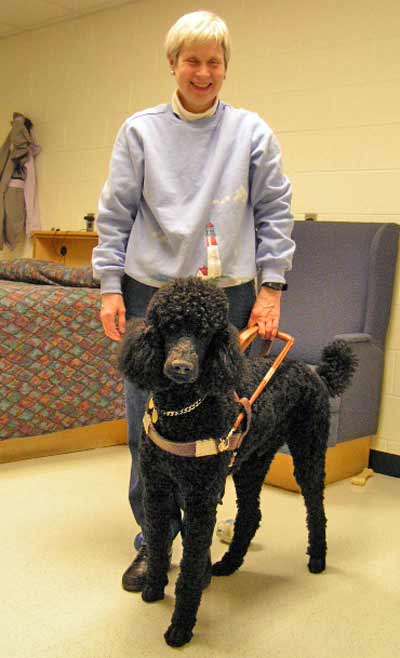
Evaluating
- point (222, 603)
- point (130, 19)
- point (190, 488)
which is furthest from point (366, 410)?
point (130, 19)

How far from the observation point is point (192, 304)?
1.44 m

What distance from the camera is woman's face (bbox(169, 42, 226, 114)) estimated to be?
1.65 m

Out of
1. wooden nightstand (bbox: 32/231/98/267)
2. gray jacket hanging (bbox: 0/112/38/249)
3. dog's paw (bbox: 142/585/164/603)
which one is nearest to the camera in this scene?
dog's paw (bbox: 142/585/164/603)

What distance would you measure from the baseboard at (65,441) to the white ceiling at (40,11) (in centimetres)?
285

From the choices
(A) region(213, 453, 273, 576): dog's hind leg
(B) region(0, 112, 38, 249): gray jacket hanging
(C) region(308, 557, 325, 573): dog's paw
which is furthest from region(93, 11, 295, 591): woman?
(B) region(0, 112, 38, 249): gray jacket hanging

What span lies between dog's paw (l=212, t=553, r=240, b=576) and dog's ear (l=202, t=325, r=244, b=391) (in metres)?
0.77

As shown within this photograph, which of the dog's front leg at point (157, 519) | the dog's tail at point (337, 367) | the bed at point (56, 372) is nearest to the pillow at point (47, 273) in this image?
the bed at point (56, 372)

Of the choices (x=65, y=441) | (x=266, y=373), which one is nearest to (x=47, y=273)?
(x=65, y=441)

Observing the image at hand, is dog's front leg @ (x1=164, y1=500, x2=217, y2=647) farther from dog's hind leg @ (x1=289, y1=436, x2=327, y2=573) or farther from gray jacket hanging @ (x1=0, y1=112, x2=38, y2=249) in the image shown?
gray jacket hanging @ (x1=0, y1=112, x2=38, y2=249)

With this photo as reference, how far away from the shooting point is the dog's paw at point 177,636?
1.61 m

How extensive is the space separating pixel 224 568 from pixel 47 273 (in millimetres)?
1880

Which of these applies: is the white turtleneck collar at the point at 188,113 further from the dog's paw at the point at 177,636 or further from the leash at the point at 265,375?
the dog's paw at the point at 177,636

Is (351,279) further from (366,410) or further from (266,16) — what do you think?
(266,16)

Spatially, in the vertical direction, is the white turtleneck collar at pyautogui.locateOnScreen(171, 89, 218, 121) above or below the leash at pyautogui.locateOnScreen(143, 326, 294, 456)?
above
